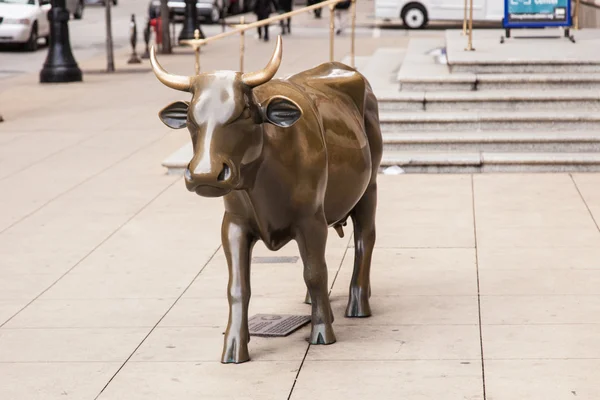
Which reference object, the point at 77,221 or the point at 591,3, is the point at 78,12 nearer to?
the point at 591,3

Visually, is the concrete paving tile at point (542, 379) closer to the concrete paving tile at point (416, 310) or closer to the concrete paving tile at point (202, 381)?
the concrete paving tile at point (416, 310)

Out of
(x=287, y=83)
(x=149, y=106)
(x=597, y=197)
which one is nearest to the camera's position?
(x=287, y=83)

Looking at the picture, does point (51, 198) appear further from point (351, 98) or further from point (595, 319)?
point (595, 319)

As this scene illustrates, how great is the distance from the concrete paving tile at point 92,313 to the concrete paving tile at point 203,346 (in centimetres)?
32

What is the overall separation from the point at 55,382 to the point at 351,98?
2.48 meters

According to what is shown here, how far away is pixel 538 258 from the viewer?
860 cm

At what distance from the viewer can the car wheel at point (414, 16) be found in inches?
1284

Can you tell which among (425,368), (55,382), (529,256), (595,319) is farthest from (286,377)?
(529,256)

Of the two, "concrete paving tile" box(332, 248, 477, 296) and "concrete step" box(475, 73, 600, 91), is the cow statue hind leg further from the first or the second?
"concrete step" box(475, 73, 600, 91)

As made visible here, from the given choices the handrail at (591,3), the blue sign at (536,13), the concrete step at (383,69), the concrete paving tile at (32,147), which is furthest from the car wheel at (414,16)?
the concrete paving tile at (32,147)

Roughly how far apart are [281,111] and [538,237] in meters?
4.03

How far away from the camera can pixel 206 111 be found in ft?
18.9

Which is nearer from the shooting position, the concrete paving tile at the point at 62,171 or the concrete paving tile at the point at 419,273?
the concrete paving tile at the point at 419,273

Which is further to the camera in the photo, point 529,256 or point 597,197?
point 597,197
